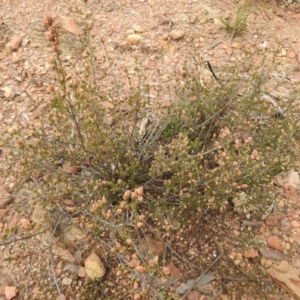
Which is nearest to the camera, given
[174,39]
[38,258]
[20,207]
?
[38,258]

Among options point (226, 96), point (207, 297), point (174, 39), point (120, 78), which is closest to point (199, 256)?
point (207, 297)

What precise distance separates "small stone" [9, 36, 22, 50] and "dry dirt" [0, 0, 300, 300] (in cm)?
1

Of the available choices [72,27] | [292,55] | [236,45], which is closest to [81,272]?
[72,27]

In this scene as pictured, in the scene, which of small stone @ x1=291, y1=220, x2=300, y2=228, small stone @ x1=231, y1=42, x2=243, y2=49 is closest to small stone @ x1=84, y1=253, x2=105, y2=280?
small stone @ x1=291, y1=220, x2=300, y2=228

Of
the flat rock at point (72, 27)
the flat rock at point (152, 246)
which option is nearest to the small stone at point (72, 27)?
the flat rock at point (72, 27)

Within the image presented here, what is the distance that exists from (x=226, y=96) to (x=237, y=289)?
140cm

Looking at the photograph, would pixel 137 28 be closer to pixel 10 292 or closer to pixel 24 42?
pixel 24 42

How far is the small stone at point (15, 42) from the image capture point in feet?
11.4

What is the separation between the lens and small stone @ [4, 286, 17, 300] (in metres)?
2.21

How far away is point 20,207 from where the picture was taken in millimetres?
2510

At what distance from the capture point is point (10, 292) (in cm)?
222

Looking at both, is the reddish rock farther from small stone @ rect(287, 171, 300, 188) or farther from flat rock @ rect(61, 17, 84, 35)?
flat rock @ rect(61, 17, 84, 35)

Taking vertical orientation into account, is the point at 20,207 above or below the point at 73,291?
above

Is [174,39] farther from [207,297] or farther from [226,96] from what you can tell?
[207,297]
